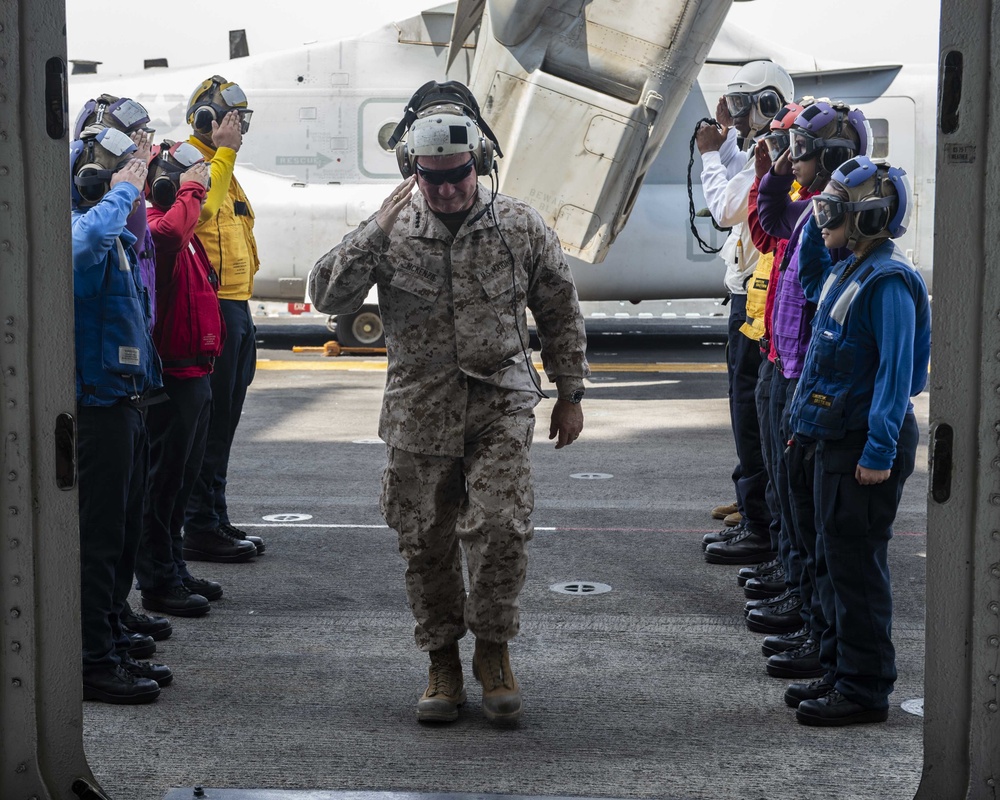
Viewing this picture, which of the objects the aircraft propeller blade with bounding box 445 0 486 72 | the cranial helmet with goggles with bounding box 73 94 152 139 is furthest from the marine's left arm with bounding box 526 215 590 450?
the aircraft propeller blade with bounding box 445 0 486 72

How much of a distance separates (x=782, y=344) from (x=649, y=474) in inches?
160

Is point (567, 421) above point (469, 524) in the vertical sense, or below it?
above

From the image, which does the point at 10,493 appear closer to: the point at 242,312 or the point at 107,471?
the point at 107,471

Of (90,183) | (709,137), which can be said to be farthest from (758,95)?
(90,183)

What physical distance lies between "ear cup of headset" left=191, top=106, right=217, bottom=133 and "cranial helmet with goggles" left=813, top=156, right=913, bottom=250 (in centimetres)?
325

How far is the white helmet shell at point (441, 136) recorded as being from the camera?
4004mm

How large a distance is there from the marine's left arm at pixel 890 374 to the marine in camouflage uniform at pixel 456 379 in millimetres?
996

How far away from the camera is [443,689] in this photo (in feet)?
14.1

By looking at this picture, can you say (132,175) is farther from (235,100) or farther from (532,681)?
(532,681)

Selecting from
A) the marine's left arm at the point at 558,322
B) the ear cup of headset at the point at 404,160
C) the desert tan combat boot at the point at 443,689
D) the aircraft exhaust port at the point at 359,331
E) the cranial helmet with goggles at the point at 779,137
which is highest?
the cranial helmet with goggles at the point at 779,137

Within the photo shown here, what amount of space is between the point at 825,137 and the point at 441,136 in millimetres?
1656

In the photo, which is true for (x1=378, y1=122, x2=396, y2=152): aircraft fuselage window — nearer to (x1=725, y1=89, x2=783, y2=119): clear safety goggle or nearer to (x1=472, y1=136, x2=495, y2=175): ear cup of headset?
(x1=725, y1=89, x2=783, y2=119): clear safety goggle

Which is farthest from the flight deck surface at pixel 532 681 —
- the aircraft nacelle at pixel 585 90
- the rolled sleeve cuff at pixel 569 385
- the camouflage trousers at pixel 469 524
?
the aircraft nacelle at pixel 585 90

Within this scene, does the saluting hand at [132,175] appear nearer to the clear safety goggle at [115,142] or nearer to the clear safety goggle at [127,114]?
the clear safety goggle at [115,142]
